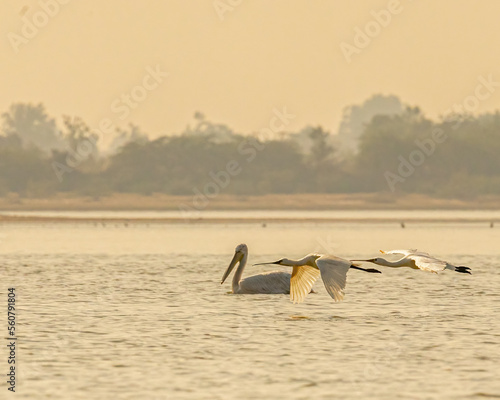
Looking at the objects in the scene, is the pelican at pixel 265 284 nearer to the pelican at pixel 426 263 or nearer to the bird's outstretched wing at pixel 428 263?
the pelican at pixel 426 263

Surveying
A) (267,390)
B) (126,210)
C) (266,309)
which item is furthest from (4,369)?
(126,210)

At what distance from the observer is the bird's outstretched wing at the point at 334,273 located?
688 inches

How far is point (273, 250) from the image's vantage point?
1752 inches

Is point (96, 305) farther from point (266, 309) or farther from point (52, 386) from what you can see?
point (52, 386)

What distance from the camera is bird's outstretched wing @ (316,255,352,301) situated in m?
17.5

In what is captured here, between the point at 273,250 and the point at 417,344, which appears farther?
the point at 273,250

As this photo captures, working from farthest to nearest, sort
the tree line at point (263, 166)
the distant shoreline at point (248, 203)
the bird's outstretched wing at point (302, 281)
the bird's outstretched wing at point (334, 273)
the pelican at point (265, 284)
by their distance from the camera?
1. the tree line at point (263, 166)
2. the distant shoreline at point (248, 203)
3. the pelican at point (265, 284)
4. the bird's outstretched wing at point (302, 281)
5. the bird's outstretched wing at point (334, 273)

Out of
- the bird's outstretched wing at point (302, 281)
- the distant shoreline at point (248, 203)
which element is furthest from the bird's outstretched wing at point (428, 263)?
the distant shoreline at point (248, 203)

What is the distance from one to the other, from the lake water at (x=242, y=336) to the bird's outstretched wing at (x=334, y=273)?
2.40 ft

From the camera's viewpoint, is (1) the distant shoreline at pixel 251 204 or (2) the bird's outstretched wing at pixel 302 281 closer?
(2) the bird's outstretched wing at pixel 302 281

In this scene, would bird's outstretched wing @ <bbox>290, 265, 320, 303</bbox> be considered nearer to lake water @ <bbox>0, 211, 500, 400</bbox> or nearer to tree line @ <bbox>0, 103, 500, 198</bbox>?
lake water @ <bbox>0, 211, 500, 400</bbox>

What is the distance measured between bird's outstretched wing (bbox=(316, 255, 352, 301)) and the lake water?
73cm

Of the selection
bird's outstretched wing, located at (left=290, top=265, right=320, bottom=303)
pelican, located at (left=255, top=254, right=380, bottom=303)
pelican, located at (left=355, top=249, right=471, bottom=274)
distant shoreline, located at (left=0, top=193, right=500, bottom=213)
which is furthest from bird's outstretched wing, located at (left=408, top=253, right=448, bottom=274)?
distant shoreline, located at (left=0, top=193, right=500, bottom=213)

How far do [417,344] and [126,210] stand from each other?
10268 centimetres
